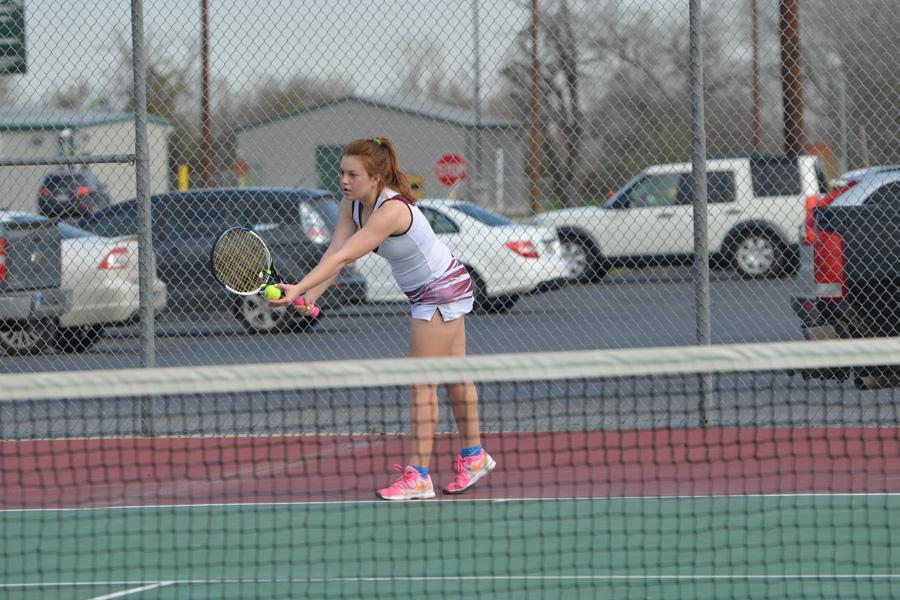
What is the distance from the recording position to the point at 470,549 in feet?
19.3

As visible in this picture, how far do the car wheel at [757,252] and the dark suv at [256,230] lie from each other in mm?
7772

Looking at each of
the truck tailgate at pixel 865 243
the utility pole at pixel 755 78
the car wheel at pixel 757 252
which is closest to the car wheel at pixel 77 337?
the utility pole at pixel 755 78

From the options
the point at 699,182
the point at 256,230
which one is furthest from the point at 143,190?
the point at 256,230

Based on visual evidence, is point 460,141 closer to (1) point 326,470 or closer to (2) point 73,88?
(2) point 73,88

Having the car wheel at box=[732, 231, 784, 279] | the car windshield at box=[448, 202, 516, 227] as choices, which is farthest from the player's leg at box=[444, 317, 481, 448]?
the car wheel at box=[732, 231, 784, 279]

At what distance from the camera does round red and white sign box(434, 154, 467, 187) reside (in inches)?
537

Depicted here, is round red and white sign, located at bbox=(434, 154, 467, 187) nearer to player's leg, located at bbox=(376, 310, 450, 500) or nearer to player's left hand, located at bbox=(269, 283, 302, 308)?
player's leg, located at bbox=(376, 310, 450, 500)

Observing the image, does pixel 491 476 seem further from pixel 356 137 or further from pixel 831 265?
pixel 356 137

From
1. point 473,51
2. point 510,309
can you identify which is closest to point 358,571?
point 473,51

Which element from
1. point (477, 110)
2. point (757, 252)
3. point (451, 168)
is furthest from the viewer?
point (757, 252)

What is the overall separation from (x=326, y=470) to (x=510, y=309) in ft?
30.0

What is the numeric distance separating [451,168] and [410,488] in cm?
853

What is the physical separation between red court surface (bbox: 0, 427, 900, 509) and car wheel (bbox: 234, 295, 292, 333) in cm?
497

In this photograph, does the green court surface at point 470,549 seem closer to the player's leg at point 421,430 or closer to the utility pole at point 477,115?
the player's leg at point 421,430
